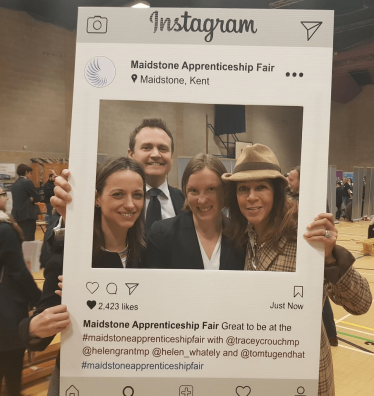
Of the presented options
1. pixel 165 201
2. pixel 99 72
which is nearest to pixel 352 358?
pixel 165 201

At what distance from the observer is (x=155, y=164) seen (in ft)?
3.77

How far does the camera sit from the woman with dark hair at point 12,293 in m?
2.33

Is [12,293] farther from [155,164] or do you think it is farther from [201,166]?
[201,166]

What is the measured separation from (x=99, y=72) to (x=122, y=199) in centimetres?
40

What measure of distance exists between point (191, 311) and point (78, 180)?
0.53m

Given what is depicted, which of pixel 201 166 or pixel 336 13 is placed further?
pixel 336 13

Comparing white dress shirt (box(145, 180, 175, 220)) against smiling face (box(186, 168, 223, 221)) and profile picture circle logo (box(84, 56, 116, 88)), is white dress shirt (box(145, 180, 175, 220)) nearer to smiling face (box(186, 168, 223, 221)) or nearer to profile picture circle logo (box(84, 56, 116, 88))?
smiling face (box(186, 168, 223, 221))

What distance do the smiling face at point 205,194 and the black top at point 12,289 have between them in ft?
5.79

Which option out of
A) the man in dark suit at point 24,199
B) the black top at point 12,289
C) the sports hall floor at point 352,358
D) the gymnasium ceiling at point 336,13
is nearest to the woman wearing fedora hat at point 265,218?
Answer: the black top at point 12,289

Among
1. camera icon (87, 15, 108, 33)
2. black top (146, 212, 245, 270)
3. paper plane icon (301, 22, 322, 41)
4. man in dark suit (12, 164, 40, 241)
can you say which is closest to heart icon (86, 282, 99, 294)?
black top (146, 212, 245, 270)

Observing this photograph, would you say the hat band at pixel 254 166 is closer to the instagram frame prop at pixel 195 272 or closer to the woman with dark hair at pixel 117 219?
the instagram frame prop at pixel 195 272

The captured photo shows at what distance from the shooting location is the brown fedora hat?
3.73ft

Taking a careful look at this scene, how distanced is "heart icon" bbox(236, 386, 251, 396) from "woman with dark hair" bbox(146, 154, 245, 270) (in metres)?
0.37

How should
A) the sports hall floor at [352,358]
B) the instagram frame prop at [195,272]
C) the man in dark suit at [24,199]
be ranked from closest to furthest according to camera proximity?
the instagram frame prop at [195,272] < the sports hall floor at [352,358] < the man in dark suit at [24,199]
